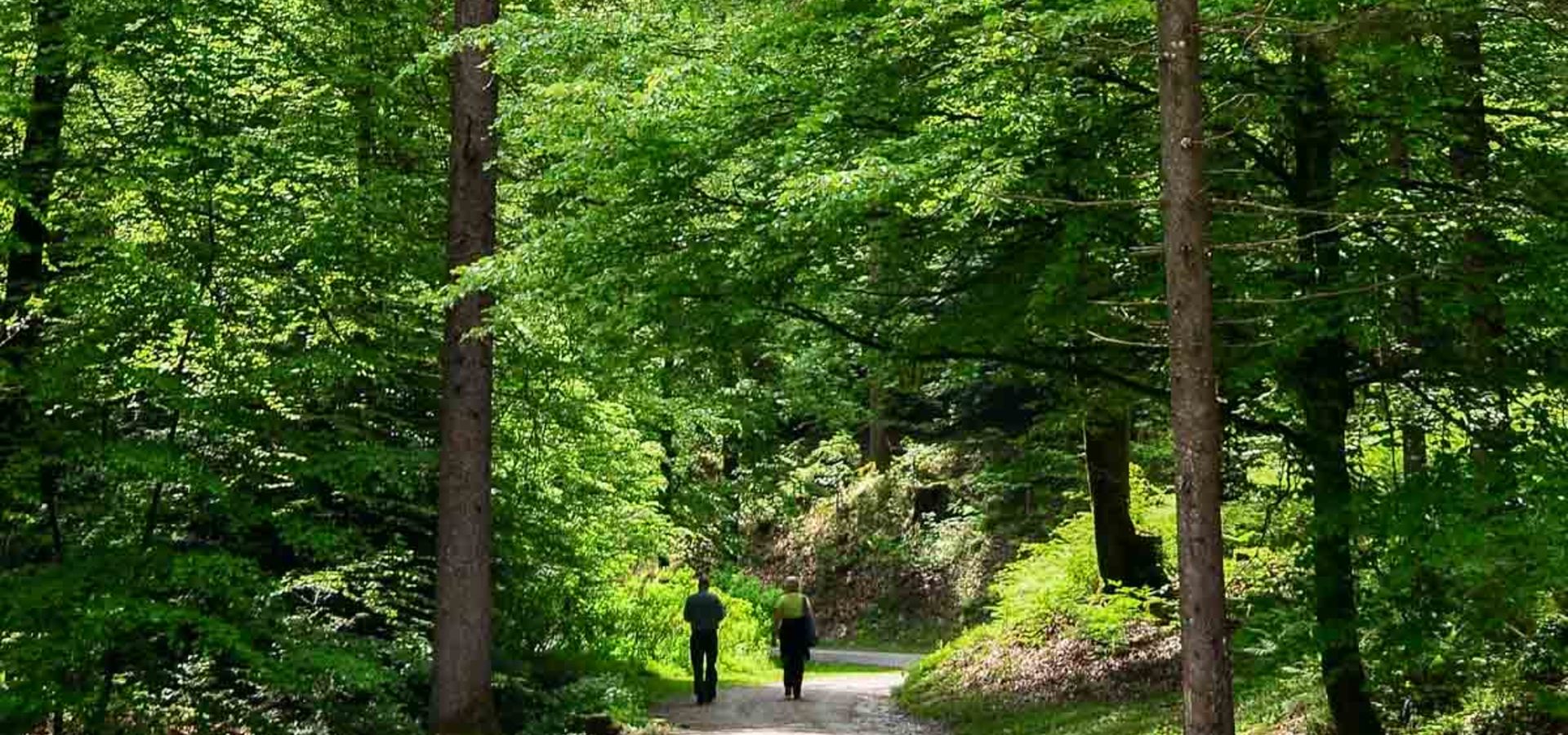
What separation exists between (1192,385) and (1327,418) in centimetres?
306

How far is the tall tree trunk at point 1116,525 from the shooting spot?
19266mm

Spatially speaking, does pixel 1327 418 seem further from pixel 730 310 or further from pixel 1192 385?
pixel 730 310

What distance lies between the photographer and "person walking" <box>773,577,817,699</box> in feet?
65.8

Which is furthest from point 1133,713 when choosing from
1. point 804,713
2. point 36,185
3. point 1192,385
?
point 36,185

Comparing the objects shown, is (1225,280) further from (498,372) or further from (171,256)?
(171,256)

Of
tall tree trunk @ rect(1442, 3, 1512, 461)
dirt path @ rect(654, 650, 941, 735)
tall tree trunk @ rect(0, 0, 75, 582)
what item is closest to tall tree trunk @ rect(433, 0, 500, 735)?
tall tree trunk @ rect(0, 0, 75, 582)

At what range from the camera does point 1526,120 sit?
11617 millimetres

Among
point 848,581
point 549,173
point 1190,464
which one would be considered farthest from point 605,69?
point 848,581

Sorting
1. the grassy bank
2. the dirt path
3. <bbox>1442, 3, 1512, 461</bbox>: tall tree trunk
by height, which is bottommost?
the dirt path

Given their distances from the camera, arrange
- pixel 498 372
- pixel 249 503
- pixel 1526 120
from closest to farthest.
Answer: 1. pixel 1526 120
2. pixel 249 503
3. pixel 498 372

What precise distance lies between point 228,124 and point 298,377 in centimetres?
254

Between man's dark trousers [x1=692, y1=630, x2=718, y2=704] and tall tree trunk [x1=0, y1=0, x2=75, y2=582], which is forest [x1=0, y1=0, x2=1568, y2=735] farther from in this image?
man's dark trousers [x1=692, y1=630, x2=718, y2=704]

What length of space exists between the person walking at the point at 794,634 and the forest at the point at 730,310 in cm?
230

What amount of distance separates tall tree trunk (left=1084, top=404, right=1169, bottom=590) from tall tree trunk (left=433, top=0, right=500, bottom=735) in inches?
350
